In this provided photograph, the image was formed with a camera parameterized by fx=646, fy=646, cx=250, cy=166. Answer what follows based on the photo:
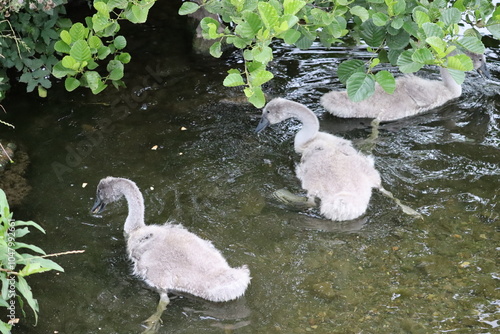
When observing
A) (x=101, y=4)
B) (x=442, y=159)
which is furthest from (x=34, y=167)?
(x=442, y=159)

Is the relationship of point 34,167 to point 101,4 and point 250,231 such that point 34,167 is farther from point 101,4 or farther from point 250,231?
point 250,231

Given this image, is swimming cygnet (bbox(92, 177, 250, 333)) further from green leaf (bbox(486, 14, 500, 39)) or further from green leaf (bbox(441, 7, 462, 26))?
green leaf (bbox(486, 14, 500, 39))

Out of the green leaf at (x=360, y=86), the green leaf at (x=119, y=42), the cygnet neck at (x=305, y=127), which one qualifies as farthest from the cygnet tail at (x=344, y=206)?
the green leaf at (x=119, y=42)

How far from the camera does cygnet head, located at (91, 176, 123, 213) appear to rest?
524 centimetres

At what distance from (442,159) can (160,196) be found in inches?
103

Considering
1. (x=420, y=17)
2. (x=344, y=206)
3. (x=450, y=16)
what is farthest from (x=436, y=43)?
(x=344, y=206)

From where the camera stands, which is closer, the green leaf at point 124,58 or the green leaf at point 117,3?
the green leaf at point 117,3

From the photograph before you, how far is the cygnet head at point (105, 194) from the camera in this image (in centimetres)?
524

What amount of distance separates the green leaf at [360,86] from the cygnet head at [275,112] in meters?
1.19

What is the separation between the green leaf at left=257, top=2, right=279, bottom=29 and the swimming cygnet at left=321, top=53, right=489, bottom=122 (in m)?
2.61

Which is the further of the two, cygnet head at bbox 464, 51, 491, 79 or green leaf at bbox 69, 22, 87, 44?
→ cygnet head at bbox 464, 51, 491, 79

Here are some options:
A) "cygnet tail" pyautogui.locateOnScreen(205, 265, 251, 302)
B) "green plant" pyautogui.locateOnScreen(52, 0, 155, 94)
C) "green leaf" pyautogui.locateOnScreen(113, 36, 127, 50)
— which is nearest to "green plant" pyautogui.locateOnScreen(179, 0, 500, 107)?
"green plant" pyautogui.locateOnScreen(52, 0, 155, 94)

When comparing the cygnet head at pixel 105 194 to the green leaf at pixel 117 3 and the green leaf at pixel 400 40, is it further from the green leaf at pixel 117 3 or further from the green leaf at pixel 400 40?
the green leaf at pixel 400 40

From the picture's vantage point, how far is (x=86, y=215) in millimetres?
5500
